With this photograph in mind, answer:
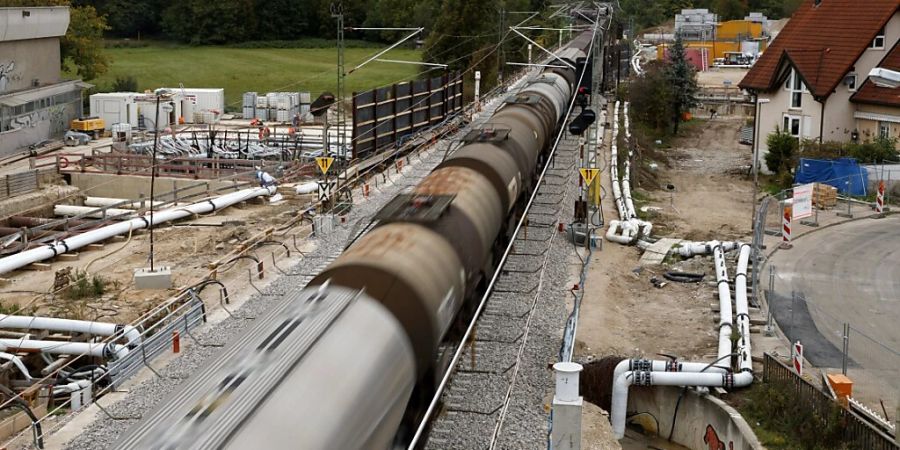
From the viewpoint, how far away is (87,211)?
4134cm

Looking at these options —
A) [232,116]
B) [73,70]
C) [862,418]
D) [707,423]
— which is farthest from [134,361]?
[73,70]

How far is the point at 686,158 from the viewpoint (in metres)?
51.3

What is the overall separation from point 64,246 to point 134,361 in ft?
46.1

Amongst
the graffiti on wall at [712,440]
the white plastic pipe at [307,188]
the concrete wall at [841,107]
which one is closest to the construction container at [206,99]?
the white plastic pipe at [307,188]

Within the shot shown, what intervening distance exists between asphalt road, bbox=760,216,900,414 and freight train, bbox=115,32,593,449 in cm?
738

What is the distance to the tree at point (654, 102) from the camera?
57812 mm

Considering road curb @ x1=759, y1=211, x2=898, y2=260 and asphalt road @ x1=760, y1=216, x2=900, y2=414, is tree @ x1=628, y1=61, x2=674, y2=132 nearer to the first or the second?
road curb @ x1=759, y1=211, x2=898, y2=260

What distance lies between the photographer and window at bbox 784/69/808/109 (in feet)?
146

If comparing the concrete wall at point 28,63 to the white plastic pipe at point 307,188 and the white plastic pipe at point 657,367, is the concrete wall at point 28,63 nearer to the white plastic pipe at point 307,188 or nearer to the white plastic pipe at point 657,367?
the white plastic pipe at point 307,188

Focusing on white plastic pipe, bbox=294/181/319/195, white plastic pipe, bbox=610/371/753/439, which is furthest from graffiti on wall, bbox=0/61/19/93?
white plastic pipe, bbox=610/371/753/439

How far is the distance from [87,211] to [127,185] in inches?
197

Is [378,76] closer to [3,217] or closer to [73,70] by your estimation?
[73,70]

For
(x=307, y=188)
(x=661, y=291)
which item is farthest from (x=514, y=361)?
(x=307, y=188)

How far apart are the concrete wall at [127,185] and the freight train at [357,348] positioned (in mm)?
27498
